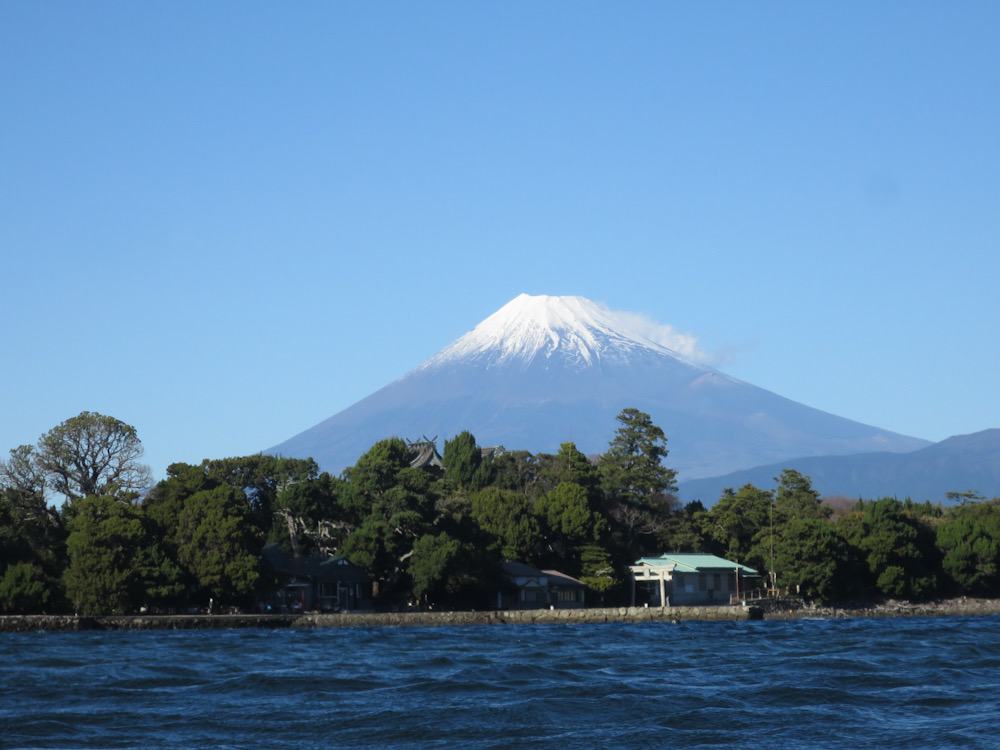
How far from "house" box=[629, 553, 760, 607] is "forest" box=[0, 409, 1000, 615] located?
4.62ft

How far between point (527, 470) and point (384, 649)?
44.4 m

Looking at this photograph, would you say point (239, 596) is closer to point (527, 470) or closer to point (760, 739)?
point (527, 470)

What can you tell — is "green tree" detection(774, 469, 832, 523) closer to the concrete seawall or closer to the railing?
the railing

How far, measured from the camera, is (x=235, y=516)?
49.2 m

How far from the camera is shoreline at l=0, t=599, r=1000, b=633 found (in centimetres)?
4447

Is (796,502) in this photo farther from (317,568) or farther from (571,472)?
(317,568)

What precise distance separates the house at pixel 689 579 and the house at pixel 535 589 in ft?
14.0

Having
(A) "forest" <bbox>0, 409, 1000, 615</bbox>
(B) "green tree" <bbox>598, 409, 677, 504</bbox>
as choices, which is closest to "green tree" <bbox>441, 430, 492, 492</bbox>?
(A) "forest" <bbox>0, 409, 1000, 615</bbox>

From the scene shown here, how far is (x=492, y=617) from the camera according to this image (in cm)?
5325

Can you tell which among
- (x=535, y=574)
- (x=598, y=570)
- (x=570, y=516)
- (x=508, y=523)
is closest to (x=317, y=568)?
(x=508, y=523)

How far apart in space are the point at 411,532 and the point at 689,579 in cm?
1752

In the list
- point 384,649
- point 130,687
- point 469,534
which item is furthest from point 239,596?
point 130,687

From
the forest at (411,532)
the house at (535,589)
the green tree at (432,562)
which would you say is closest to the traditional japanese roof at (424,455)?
the forest at (411,532)

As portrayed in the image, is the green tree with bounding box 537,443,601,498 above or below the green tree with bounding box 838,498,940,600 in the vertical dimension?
above
